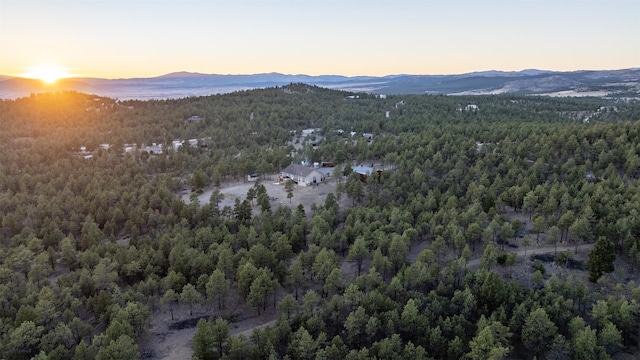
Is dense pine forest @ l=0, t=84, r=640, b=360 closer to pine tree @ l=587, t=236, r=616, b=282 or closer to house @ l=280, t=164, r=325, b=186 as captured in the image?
pine tree @ l=587, t=236, r=616, b=282

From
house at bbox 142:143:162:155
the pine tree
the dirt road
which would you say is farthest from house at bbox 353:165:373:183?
house at bbox 142:143:162:155

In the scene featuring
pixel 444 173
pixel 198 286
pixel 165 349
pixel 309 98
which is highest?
pixel 309 98

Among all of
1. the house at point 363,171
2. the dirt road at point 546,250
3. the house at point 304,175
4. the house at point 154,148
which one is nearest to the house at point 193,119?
the house at point 154,148

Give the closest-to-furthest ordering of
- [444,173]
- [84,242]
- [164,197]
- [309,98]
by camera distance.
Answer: [84,242] < [164,197] < [444,173] < [309,98]

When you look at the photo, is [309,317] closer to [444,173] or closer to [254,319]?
[254,319]

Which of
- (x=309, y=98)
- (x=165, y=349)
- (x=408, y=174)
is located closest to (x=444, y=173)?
(x=408, y=174)

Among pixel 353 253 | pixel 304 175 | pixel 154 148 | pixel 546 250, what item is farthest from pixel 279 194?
pixel 154 148
